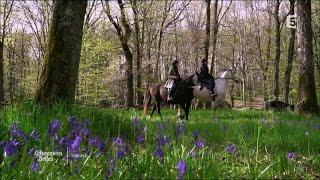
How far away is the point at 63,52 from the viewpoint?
6.91m

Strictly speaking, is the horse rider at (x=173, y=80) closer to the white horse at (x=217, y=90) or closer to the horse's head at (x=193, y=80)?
the horse's head at (x=193, y=80)

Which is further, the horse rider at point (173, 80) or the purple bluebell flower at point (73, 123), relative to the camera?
the horse rider at point (173, 80)

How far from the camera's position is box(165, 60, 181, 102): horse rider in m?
14.3

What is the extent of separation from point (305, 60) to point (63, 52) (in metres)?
10.1

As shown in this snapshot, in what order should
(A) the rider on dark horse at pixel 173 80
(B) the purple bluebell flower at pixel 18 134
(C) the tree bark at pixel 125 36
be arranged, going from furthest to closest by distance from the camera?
(C) the tree bark at pixel 125 36 < (A) the rider on dark horse at pixel 173 80 < (B) the purple bluebell flower at pixel 18 134

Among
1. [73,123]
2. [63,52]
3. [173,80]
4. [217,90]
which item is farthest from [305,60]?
[73,123]

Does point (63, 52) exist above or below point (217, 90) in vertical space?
above

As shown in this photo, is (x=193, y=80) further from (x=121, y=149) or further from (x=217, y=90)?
(x=121, y=149)

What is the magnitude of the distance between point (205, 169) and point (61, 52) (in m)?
4.80

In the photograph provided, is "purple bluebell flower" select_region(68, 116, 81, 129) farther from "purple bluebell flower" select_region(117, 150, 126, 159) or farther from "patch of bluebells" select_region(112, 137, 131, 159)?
"purple bluebell flower" select_region(117, 150, 126, 159)

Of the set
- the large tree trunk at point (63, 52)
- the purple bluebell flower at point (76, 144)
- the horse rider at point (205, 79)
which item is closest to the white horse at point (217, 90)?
the horse rider at point (205, 79)

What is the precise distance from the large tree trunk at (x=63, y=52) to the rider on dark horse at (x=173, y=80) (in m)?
7.40

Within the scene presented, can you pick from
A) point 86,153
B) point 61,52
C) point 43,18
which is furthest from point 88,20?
point 86,153

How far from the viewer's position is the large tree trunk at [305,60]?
14.3m
